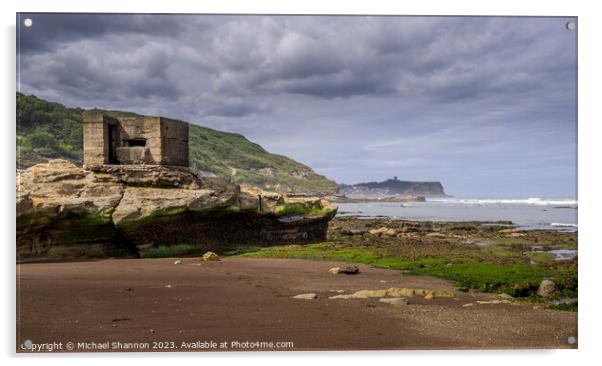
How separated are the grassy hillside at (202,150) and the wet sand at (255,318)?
2.05 m

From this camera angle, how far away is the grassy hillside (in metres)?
6.44

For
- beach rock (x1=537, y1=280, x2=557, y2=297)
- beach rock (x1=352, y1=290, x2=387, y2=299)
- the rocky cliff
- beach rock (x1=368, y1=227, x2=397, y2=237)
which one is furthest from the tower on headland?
beach rock (x1=368, y1=227, x2=397, y2=237)

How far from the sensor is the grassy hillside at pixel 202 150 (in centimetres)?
644

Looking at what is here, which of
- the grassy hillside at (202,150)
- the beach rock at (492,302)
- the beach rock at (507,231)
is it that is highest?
the grassy hillside at (202,150)

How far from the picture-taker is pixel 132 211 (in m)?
9.56

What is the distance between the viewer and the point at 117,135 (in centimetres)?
974

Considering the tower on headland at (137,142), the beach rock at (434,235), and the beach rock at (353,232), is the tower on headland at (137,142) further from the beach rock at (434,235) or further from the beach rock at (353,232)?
the beach rock at (434,235)

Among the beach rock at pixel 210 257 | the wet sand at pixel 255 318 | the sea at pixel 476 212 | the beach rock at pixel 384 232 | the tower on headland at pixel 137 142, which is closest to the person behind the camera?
the wet sand at pixel 255 318

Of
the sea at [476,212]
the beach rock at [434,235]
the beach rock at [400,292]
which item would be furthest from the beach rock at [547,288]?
the beach rock at [434,235]

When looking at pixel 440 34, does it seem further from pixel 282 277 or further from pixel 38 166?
pixel 38 166

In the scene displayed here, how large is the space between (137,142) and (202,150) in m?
1.88

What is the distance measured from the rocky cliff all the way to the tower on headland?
0.22 m

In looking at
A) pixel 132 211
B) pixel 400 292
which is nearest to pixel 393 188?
pixel 400 292

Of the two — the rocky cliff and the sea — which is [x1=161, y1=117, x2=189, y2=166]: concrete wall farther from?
the sea
